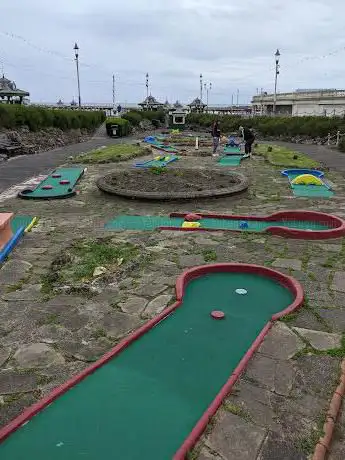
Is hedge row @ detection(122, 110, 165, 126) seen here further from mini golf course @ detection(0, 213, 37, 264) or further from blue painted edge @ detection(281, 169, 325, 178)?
mini golf course @ detection(0, 213, 37, 264)

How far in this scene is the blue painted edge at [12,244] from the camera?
19.2 ft

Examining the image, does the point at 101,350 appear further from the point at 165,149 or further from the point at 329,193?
the point at 165,149

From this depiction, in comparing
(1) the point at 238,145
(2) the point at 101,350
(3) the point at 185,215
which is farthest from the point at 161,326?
(1) the point at 238,145

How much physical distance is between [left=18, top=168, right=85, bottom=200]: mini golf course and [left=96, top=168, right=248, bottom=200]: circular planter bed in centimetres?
105

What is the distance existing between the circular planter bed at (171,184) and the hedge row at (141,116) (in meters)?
27.6

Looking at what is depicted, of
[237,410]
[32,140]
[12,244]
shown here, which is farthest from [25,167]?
[237,410]

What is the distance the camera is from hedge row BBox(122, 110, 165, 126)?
39.0 m

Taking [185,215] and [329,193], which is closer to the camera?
[185,215]

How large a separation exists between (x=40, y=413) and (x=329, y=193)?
31.2 feet

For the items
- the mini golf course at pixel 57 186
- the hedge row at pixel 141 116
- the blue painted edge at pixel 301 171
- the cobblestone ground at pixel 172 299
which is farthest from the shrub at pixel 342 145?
the hedge row at pixel 141 116

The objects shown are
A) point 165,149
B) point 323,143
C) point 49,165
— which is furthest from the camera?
point 323,143

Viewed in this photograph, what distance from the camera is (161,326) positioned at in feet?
13.1

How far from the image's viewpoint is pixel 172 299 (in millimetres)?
4531

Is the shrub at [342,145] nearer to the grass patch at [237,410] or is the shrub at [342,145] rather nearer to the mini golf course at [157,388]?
the mini golf course at [157,388]
